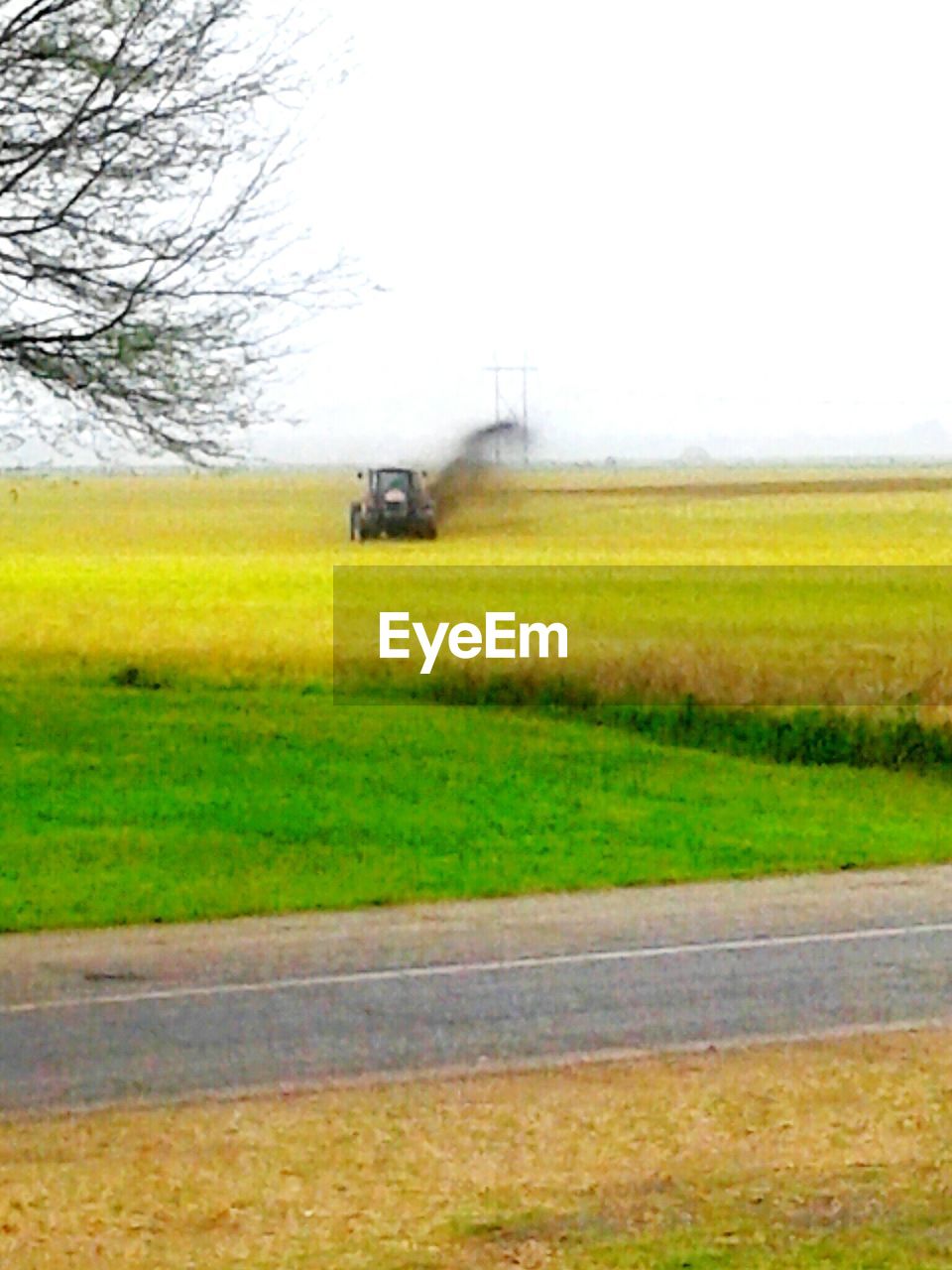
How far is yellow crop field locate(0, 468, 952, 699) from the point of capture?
30.3 metres

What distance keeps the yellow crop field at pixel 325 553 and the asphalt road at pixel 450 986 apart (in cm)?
1151

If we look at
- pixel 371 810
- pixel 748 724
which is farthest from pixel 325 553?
pixel 371 810

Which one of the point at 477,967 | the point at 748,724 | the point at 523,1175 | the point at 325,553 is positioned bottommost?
the point at 748,724

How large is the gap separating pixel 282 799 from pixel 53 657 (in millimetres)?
13346

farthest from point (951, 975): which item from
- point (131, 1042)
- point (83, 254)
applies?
point (83, 254)

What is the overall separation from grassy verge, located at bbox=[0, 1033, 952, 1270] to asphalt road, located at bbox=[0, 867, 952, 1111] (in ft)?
2.50

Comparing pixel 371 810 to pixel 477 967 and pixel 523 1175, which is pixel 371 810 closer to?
pixel 477 967

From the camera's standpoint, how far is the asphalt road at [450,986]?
10.7 meters

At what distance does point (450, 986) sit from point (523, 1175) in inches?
169

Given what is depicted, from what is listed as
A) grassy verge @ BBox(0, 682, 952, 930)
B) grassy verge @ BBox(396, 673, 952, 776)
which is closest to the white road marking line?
grassy verge @ BBox(0, 682, 952, 930)

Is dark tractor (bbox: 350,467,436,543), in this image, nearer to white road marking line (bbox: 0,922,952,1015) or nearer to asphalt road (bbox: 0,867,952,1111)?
asphalt road (bbox: 0,867,952,1111)

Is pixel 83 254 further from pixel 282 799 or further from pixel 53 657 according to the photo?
pixel 53 657

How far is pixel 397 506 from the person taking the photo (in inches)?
1170

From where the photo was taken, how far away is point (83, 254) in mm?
22906
